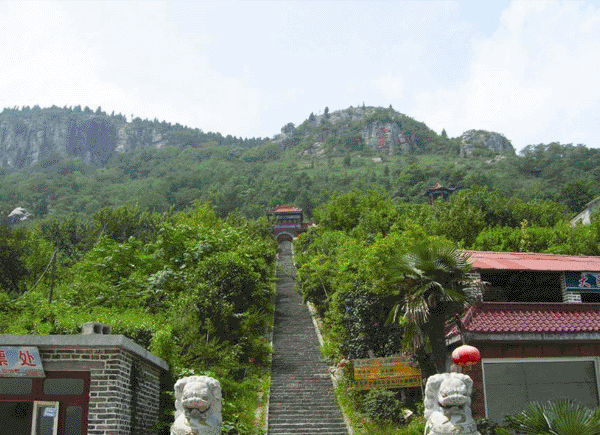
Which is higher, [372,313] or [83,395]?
[372,313]

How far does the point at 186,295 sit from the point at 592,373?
1228 cm

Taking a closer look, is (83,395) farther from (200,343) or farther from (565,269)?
(565,269)

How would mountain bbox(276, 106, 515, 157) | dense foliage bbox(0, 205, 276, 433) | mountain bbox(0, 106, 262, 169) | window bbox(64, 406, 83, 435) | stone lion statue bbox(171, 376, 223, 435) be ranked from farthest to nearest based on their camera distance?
mountain bbox(0, 106, 262, 169) < mountain bbox(276, 106, 515, 157) < dense foliage bbox(0, 205, 276, 433) < window bbox(64, 406, 83, 435) < stone lion statue bbox(171, 376, 223, 435)

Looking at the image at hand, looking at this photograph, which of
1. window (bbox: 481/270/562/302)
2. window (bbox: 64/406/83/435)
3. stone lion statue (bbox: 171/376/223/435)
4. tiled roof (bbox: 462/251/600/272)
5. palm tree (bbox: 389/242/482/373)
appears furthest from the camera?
window (bbox: 481/270/562/302)

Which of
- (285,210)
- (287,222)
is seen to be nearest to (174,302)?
(287,222)

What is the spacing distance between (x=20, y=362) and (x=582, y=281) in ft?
50.6

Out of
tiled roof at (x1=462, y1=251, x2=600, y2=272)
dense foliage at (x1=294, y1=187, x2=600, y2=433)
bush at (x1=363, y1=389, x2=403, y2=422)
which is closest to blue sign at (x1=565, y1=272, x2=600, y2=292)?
tiled roof at (x1=462, y1=251, x2=600, y2=272)

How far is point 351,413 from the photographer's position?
17219 millimetres

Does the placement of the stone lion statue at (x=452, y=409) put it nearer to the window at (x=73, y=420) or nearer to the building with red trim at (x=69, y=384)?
the building with red trim at (x=69, y=384)

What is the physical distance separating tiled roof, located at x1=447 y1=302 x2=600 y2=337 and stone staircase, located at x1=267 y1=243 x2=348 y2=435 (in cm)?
448

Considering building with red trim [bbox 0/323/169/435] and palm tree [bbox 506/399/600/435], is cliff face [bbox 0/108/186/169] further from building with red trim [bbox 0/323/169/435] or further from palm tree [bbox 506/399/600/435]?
palm tree [bbox 506/399/600/435]

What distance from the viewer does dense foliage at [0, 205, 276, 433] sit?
15461 millimetres

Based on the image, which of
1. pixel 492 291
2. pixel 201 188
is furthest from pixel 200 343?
pixel 201 188

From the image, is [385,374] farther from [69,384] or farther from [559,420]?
[69,384]
